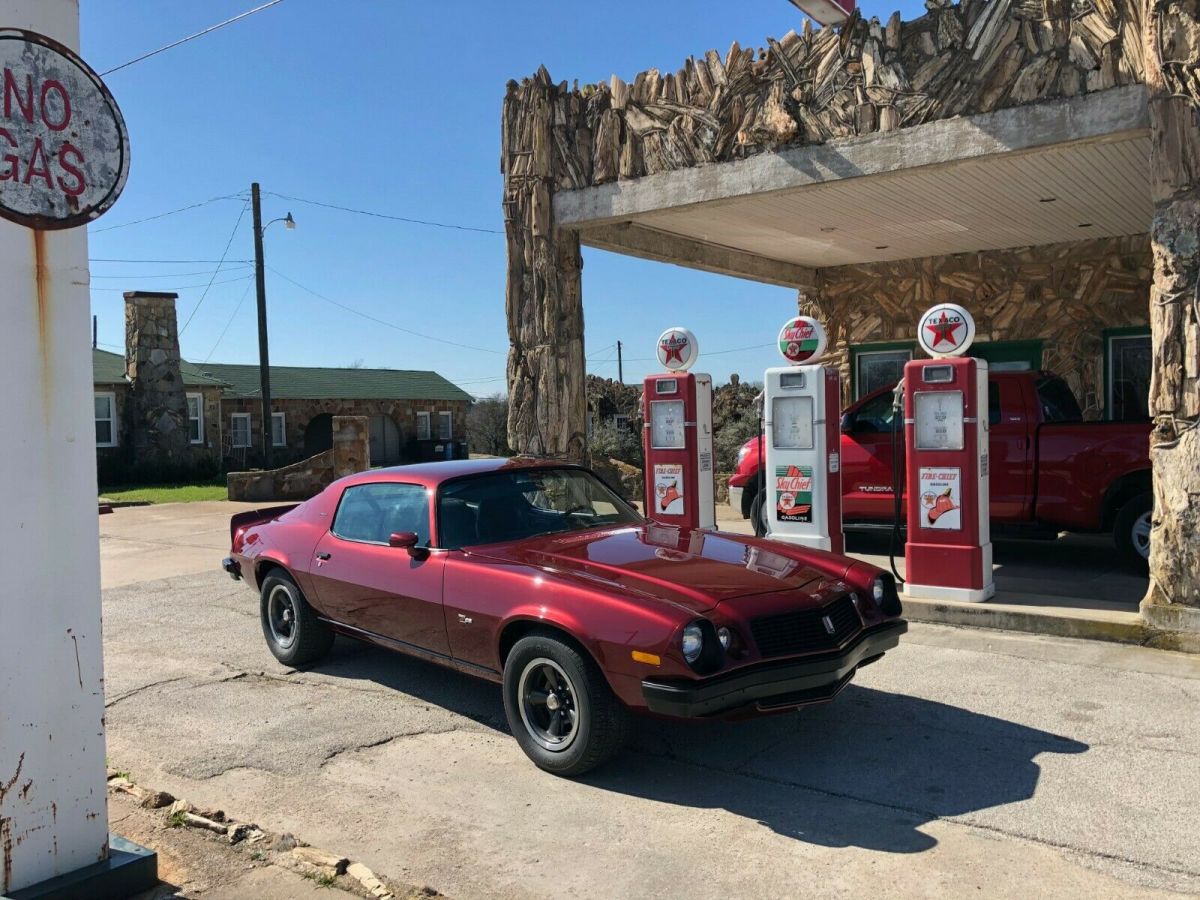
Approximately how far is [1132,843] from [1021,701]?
187 centimetres

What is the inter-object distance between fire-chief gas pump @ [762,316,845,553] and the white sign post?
6.09 metres

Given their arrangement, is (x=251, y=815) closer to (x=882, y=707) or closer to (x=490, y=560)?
(x=490, y=560)

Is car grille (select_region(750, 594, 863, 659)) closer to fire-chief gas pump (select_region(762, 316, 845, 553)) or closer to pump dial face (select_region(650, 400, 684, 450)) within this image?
fire-chief gas pump (select_region(762, 316, 845, 553))

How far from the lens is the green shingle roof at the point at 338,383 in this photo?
1319 inches

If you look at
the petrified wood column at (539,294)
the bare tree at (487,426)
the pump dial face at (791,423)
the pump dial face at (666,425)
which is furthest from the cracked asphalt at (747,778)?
the bare tree at (487,426)

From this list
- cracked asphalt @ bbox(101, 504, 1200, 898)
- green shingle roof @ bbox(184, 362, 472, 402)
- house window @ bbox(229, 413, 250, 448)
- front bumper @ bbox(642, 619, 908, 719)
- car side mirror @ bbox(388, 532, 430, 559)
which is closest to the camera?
cracked asphalt @ bbox(101, 504, 1200, 898)

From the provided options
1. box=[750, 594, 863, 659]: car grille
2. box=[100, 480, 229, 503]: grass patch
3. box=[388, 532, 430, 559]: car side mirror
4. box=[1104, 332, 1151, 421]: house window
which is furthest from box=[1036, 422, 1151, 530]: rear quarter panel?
box=[100, 480, 229, 503]: grass patch

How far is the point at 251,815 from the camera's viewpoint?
4.39 meters

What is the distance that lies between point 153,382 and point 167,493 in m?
5.38

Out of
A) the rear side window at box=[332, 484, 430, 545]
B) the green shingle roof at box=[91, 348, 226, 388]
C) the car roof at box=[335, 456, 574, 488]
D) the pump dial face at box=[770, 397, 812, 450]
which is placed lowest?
the rear side window at box=[332, 484, 430, 545]

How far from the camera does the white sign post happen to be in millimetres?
3320

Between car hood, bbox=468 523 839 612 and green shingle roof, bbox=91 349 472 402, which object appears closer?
car hood, bbox=468 523 839 612

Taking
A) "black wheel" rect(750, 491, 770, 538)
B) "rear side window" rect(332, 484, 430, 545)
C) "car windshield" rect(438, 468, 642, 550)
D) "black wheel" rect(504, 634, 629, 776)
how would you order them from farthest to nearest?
"black wheel" rect(750, 491, 770, 538)
"rear side window" rect(332, 484, 430, 545)
"car windshield" rect(438, 468, 642, 550)
"black wheel" rect(504, 634, 629, 776)

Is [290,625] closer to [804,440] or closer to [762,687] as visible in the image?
[762,687]
